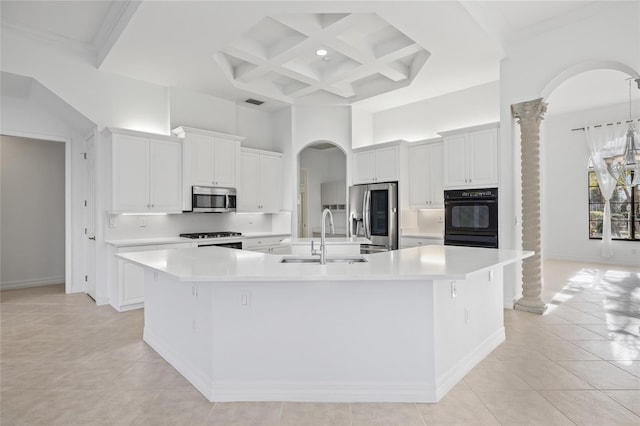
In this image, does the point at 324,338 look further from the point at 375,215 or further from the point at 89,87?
the point at 89,87

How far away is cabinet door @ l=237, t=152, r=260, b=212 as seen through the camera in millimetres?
5898

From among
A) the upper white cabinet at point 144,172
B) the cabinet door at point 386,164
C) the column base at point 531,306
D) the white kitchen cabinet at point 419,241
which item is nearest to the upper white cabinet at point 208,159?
the upper white cabinet at point 144,172

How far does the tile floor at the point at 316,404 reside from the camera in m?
2.08

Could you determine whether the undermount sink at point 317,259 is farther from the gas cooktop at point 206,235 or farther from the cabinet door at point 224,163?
the cabinet door at point 224,163

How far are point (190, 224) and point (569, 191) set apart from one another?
8.46 m

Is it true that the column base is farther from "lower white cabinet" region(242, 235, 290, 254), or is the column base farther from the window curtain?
the window curtain

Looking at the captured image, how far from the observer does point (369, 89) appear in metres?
5.91

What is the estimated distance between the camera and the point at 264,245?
5.80 meters

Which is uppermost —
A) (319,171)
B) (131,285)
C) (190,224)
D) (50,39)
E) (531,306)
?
(50,39)

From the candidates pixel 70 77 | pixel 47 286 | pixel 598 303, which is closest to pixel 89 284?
pixel 47 286

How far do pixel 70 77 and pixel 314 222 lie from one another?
252 inches

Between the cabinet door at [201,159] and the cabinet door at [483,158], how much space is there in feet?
12.4

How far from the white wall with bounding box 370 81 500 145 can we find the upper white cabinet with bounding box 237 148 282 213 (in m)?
2.01

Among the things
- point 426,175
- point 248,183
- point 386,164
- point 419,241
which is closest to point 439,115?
point 426,175
